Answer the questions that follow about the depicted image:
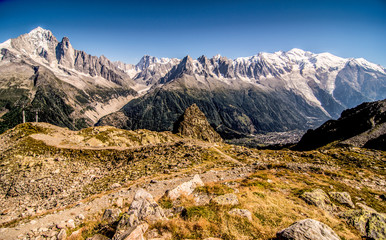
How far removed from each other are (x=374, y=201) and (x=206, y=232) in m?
19.7

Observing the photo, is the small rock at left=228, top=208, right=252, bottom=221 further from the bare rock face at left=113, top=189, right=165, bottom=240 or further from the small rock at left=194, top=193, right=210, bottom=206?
the bare rock face at left=113, top=189, right=165, bottom=240

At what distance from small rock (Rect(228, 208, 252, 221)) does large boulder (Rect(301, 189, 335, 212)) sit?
747 cm

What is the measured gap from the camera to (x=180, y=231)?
10406 millimetres

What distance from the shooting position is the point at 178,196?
1711 centimetres

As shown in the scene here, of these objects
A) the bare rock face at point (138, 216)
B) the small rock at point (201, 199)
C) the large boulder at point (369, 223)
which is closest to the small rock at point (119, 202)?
the bare rock face at point (138, 216)

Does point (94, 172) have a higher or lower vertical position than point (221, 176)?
lower

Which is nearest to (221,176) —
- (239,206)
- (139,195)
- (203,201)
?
(203,201)

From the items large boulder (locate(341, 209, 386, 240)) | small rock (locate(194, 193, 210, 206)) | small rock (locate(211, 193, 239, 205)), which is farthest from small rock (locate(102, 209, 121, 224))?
large boulder (locate(341, 209, 386, 240))

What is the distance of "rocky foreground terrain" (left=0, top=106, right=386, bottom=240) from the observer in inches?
439

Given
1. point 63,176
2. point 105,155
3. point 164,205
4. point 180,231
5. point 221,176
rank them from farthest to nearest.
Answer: point 105,155 < point 63,176 < point 221,176 < point 164,205 < point 180,231

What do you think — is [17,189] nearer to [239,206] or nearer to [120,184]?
[120,184]

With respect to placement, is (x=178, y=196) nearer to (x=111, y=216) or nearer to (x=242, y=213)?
(x=111, y=216)

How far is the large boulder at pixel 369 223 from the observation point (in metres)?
11.0

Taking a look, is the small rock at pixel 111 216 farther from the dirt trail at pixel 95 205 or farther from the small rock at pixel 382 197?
the small rock at pixel 382 197
